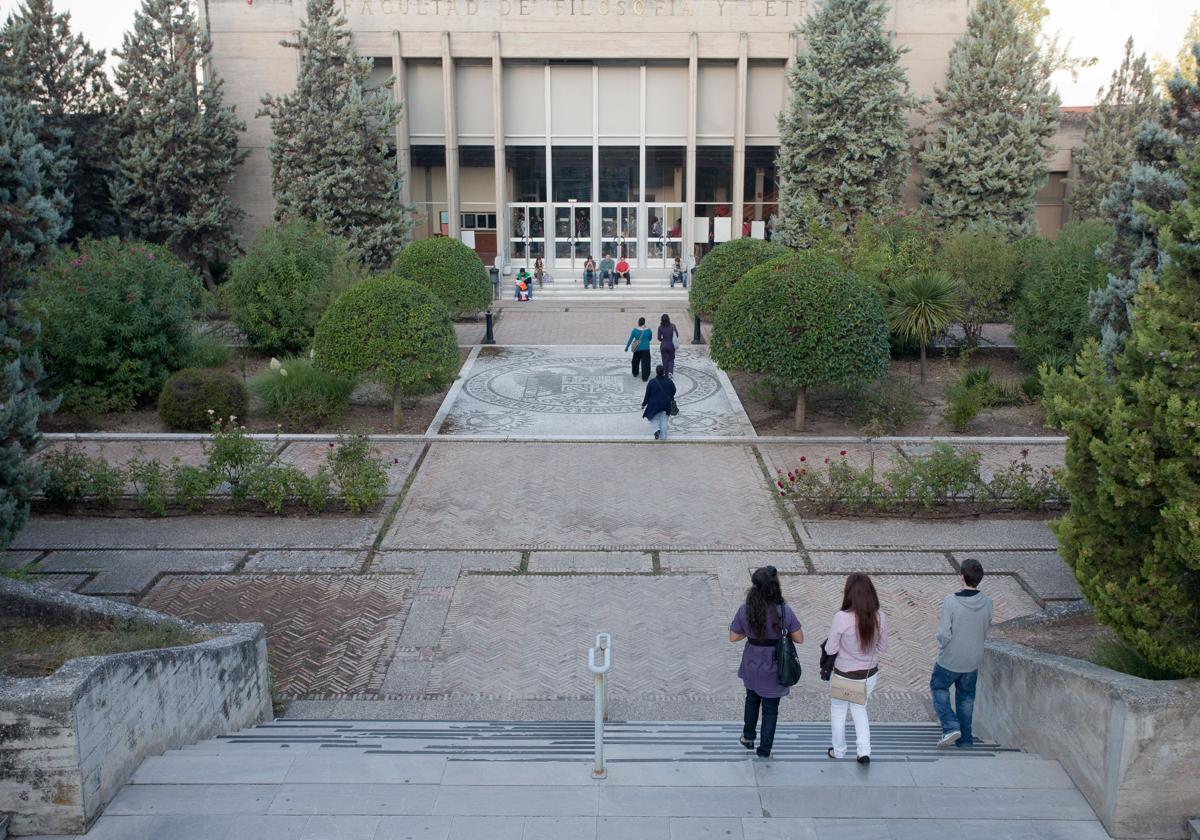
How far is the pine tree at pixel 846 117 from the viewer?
3025cm

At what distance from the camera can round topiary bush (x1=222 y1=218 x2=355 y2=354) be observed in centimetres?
2178

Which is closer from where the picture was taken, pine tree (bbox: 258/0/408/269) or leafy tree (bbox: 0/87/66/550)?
leafy tree (bbox: 0/87/66/550)

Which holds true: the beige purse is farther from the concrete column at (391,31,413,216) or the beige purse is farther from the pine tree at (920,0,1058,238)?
the concrete column at (391,31,413,216)

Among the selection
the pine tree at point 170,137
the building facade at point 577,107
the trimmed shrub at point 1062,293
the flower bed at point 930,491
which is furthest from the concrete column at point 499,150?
the flower bed at point 930,491

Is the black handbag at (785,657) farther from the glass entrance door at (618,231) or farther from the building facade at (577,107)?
the glass entrance door at (618,231)

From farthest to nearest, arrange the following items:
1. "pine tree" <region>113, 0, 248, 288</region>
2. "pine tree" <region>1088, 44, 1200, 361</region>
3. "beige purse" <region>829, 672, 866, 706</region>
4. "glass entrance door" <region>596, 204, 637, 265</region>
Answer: "glass entrance door" <region>596, 204, 637, 265</region>
"pine tree" <region>113, 0, 248, 288</region>
"pine tree" <region>1088, 44, 1200, 361</region>
"beige purse" <region>829, 672, 866, 706</region>

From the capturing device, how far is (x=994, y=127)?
30422 millimetres

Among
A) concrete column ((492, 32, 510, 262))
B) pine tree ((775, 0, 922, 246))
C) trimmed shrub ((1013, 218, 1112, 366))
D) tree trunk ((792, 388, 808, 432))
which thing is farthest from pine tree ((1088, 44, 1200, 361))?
concrete column ((492, 32, 510, 262))

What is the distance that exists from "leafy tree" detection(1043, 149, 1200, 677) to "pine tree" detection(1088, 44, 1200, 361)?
387 inches

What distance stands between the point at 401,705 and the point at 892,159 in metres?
26.4

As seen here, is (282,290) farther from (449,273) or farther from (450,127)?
(450,127)

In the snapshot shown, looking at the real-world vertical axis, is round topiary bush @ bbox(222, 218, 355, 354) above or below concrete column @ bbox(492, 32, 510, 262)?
below

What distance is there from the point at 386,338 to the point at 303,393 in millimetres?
2075

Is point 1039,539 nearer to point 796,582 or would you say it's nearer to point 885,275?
point 796,582
